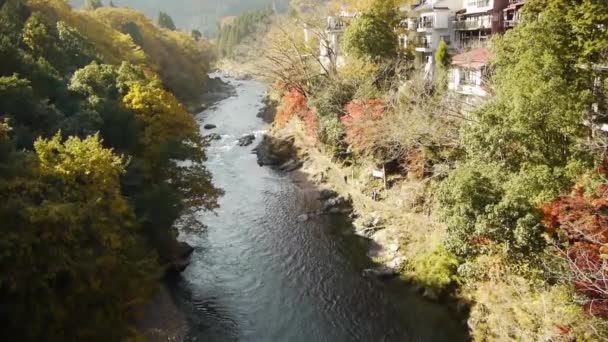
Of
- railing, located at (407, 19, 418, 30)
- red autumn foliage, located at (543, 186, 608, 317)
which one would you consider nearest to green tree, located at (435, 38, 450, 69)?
railing, located at (407, 19, 418, 30)

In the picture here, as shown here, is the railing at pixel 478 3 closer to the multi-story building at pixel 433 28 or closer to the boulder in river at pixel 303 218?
the multi-story building at pixel 433 28

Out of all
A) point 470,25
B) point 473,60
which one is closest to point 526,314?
point 473,60

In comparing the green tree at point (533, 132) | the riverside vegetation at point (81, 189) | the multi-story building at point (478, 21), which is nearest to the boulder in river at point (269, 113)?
the riverside vegetation at point (81, 189)

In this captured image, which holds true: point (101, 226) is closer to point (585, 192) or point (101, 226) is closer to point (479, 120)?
point (479, 120)

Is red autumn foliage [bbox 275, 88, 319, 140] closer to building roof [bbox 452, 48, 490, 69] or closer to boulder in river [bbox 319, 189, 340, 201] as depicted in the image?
boulder in river [bbox 319, 189, 340, 201]

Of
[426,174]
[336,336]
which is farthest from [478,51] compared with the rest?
[336,336]

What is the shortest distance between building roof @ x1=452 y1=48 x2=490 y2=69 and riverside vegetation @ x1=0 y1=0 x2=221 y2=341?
15.6 metres

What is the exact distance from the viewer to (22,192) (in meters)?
12.5

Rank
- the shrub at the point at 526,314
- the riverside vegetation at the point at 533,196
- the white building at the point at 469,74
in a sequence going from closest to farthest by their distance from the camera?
the shrub at the point at 526,314
the riverside vegetation at the point at 533,196
the white building at the point at 469,74

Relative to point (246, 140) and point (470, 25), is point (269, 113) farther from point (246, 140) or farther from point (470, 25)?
point (470, 25)

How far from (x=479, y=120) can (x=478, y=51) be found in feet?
38.6

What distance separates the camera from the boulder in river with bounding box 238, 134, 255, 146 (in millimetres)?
45156

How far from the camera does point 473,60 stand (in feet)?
82.3

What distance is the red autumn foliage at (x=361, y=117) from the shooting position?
88.8 feet
